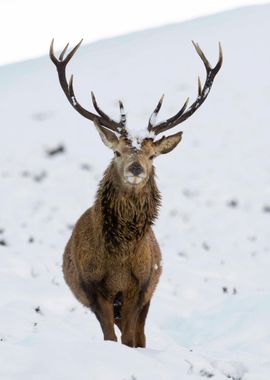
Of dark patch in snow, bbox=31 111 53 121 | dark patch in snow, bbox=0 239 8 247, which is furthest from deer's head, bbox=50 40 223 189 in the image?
dark patch in snow, bbox=31 111 53 121

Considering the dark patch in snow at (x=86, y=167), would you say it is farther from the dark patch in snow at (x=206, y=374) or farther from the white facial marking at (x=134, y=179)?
the dark patch in snow at (x=206, y=374)

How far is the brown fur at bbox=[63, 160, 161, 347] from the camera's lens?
6.79 m

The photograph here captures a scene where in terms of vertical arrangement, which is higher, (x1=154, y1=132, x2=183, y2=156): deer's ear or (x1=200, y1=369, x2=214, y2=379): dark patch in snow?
(x1=154, y1=132, x2=183, y2=156): deer's ear

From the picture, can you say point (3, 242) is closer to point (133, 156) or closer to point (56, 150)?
point (133, 156)

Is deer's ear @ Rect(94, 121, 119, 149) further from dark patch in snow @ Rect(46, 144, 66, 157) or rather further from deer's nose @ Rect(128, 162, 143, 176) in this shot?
dark patch in snow @ Rect(46, 144, 66, 157)

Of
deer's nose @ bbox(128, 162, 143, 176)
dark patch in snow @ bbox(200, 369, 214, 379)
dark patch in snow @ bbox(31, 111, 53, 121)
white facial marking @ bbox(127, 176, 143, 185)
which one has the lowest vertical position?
dark patch in snow @ bbox(200, 369, 214, 379)

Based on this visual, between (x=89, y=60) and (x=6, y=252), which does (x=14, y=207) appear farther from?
(x=89, y=60)

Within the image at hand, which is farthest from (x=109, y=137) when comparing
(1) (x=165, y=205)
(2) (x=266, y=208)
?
(2) (x=266, y=208)

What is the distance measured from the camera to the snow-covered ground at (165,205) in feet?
19.3

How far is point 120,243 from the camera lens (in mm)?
6855

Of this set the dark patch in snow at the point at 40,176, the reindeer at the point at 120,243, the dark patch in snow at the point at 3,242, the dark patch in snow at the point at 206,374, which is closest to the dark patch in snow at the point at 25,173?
the dark patch in snow at the point at 40,176

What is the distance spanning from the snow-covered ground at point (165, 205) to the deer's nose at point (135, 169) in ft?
4.79

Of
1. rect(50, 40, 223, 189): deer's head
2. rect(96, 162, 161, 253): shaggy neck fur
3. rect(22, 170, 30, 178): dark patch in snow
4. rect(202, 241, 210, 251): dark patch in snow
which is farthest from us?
rect(22, 170, 30, 178): dark patch in snow

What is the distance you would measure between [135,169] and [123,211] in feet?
1.81
